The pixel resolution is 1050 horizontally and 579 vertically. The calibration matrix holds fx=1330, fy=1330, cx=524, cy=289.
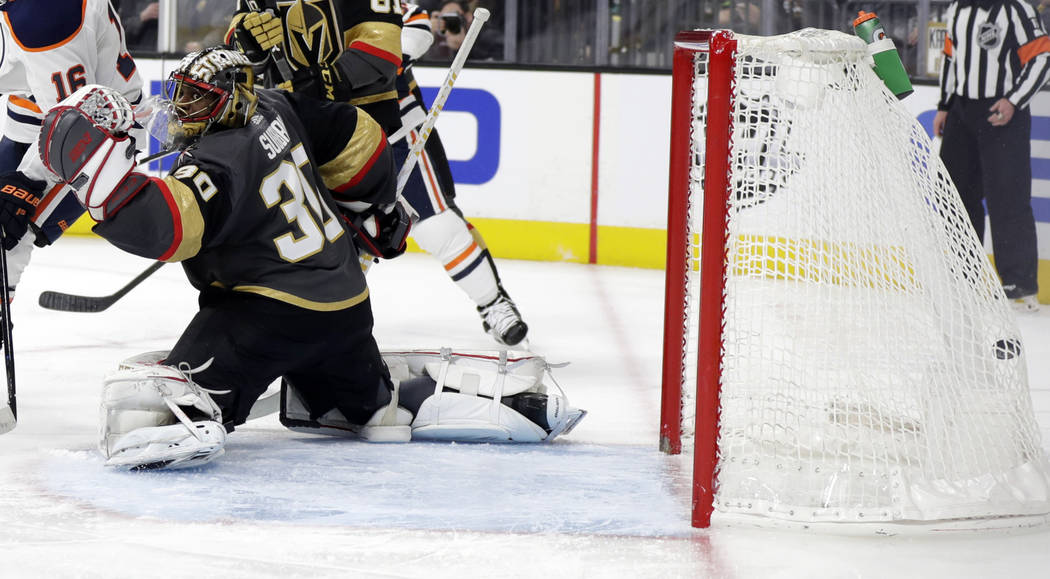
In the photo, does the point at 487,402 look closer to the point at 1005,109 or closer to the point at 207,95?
the point at 207,95

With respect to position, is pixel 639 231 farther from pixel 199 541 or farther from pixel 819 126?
pixel 199 541

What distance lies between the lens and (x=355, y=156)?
2422 millimetres

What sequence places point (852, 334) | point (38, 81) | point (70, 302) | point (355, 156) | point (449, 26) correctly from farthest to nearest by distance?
point (449, 26), point (70, 302), point (38, 81), point (355, 156), point (852, 334)

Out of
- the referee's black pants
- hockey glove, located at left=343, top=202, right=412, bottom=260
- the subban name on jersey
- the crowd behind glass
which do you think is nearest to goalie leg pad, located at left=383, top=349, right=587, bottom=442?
hockey glove, located at left=343, top=202, right=412, bottom=260

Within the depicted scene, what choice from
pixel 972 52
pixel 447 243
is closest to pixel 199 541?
pixel 447 243

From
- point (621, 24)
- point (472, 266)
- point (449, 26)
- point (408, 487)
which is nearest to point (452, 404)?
point (408, 487)

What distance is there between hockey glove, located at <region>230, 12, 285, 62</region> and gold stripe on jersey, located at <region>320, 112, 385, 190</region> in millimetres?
589

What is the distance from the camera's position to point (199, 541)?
1857mm

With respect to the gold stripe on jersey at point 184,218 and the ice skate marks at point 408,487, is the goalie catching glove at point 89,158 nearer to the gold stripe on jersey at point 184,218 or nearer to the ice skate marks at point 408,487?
the gold stripe on jersey at point 184,218

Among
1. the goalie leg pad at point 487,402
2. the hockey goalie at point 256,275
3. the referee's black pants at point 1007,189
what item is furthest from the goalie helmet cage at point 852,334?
the referee's black pants at point 1007,189

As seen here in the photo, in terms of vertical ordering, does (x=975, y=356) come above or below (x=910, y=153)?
below

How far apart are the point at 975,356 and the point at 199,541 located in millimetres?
1194

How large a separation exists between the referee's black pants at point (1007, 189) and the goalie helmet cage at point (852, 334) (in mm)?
2392

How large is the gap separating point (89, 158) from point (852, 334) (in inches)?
47.2
